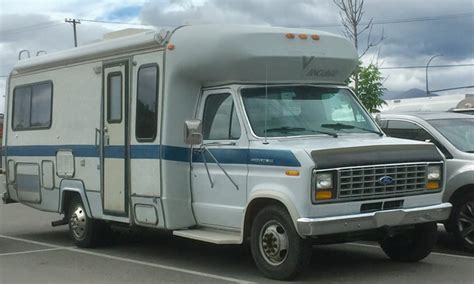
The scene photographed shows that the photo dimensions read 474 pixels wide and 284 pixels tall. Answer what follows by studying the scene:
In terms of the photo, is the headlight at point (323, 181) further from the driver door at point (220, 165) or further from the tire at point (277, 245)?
the driver door at point (220, 165)

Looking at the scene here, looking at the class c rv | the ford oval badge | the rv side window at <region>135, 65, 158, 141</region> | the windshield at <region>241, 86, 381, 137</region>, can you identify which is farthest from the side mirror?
the ford oval badge

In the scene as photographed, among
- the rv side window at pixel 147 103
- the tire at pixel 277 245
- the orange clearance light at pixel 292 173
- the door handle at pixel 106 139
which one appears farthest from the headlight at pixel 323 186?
the door handle at pixel 106 139

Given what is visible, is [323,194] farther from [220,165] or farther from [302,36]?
[302,36]

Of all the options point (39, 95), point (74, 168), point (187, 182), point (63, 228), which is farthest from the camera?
point (63, 228)

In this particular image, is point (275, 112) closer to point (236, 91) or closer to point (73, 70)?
point (236, 91)

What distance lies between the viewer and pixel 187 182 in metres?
8.31

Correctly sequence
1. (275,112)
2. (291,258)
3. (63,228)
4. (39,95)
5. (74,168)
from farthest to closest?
(63,228) < (39,95) < (74,168) < (275,112) < (291,258)

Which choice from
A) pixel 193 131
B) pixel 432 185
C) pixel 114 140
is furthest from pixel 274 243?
pixel 114 140

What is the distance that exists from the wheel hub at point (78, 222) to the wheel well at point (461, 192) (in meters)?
5.29

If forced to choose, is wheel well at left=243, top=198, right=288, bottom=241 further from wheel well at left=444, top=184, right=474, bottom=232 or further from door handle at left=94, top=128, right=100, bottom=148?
door handle at left=94, top=128, right=100, bottom=148

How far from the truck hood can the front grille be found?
0.25ft

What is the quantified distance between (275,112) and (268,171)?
0.90 m

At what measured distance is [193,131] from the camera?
763 centimetres

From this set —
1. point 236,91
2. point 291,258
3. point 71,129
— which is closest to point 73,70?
point 71,129
